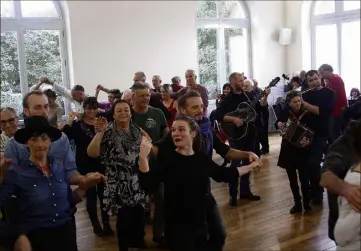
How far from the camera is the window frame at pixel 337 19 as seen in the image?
10672 mm

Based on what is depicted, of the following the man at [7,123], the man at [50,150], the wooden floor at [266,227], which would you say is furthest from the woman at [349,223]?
the man at [7,123]

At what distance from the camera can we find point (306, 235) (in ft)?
14.2

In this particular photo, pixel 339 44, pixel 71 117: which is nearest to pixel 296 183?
pixel 71 117

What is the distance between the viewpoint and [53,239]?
2564 millimetres

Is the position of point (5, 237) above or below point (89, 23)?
below

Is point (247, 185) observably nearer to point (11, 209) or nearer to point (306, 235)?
point (306, 235)


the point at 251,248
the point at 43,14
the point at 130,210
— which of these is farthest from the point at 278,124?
the point at 43,14

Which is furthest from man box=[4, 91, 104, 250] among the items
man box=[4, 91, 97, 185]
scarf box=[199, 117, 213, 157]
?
scarf box=[199, 117, 213, 157]

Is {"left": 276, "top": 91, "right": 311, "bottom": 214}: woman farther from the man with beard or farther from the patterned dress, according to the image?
the patterned dress

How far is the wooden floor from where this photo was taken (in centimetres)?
416

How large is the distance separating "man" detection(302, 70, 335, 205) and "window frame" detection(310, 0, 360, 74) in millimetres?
6227

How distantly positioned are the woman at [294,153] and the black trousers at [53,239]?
2.89 meters

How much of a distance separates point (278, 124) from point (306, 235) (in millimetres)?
1220

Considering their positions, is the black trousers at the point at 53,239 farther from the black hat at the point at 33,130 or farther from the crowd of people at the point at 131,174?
the black hat at the point at 33,130
